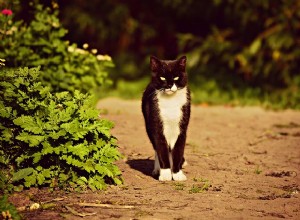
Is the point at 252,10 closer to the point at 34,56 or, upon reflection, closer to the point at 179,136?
the point at 34,56

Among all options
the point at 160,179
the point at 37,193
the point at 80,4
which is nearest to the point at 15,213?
the point at 37,193

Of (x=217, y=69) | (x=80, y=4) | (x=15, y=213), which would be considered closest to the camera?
(x=15, y=213)

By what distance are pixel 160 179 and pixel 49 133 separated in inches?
49.9

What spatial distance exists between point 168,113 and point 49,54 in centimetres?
328

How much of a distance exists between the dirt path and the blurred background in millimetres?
2690

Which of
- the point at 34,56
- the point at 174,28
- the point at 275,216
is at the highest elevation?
the point at 174,28

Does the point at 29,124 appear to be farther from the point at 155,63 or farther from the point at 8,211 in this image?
the point at 155,63

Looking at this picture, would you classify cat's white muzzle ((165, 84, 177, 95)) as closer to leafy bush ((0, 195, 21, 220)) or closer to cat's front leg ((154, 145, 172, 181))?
cat's front leg ((154, 145, 172, 181))

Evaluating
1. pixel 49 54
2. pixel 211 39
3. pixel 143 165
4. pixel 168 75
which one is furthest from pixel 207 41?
pixel 168 75

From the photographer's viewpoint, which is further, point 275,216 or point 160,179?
point 160,179

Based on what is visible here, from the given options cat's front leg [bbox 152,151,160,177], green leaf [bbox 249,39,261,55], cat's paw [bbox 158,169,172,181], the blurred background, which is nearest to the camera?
cat's paw [bbox 158,169,172,181]

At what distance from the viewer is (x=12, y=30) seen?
816 cm

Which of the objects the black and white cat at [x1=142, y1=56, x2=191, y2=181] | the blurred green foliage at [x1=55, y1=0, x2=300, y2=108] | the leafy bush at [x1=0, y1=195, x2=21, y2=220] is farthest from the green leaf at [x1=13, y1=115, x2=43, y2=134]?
the blurred green foliage at [x1=55, y1=0, x2=300, y2=108]

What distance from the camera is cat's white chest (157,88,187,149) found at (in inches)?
227
